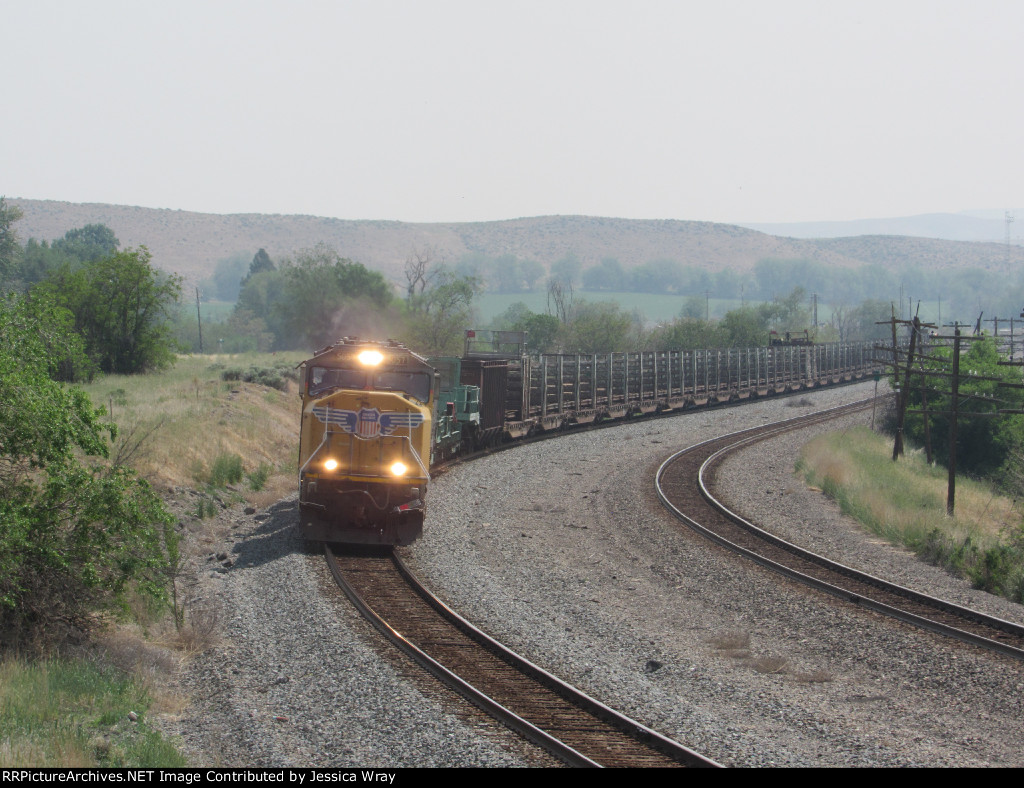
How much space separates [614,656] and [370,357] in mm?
7006

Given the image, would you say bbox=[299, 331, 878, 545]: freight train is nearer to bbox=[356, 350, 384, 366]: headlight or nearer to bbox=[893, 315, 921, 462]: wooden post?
bbox=[356, 350, 384, 366]: headlight

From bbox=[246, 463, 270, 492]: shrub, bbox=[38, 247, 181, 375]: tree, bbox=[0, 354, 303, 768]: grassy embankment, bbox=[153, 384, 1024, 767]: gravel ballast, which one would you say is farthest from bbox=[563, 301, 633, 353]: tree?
bbox=[153, 384, 1024, 767]: gravel ballast

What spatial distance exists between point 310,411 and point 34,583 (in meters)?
5.37

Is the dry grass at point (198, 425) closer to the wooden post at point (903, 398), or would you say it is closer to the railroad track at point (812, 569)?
the railroad track at point (812, 569)

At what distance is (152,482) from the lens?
17.3m

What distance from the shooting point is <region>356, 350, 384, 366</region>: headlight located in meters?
14.9

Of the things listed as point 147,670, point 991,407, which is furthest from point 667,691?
point 991,407

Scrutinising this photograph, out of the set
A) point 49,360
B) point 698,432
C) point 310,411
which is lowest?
point 698,432

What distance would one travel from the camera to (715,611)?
39.7 feet

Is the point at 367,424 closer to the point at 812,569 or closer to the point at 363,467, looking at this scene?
the point at 363,467

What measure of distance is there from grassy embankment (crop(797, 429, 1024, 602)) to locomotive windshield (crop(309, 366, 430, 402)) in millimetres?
9248

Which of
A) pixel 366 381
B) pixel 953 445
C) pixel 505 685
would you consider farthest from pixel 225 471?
pixel 953 445

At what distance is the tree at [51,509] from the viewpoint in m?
9.16
